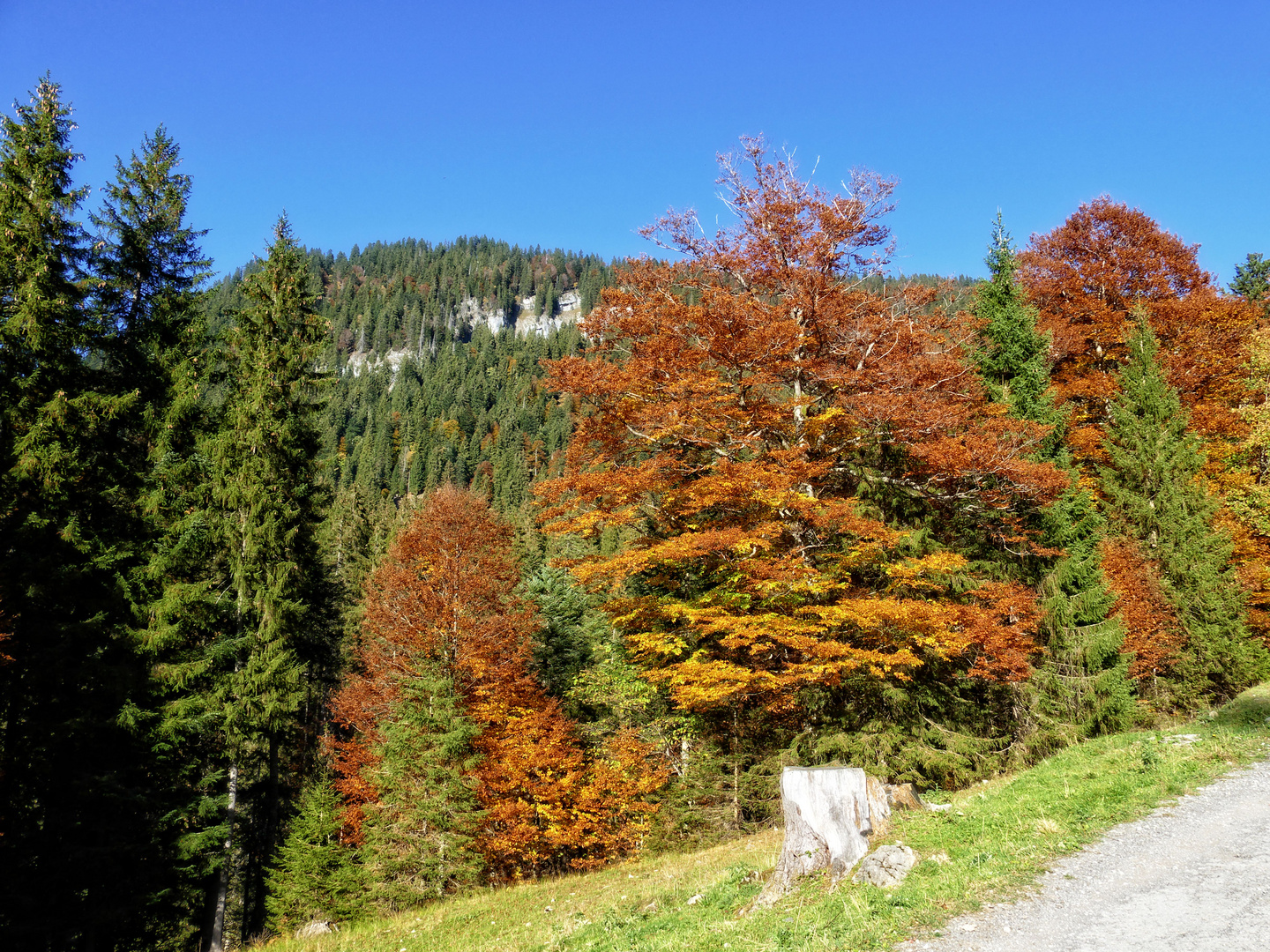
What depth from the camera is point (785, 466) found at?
45.2ft

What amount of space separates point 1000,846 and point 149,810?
15.5 metres

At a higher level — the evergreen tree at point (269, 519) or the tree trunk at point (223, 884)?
the evergreen tree at point (269, 519)

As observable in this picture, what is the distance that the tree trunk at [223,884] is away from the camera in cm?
1580

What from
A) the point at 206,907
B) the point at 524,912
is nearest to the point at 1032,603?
the point at 524,912

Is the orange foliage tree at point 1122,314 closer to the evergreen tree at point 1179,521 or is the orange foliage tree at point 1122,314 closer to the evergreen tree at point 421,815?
the evergreen tree at point 1179,521

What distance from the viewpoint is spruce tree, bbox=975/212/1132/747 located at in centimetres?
1523

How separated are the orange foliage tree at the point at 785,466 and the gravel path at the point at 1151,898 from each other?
231 inches

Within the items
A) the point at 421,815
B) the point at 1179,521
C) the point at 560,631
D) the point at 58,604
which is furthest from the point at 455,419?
the point at 1179,521

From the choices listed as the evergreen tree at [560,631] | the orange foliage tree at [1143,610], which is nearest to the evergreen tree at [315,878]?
the evergreen tree at [560,631]

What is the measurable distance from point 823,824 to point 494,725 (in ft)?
53.7

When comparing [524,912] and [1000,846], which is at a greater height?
[1000,846]

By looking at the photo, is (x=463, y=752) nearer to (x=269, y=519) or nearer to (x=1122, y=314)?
(x=269, y=519)

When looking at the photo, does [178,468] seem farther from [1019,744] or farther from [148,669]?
[1019,744]

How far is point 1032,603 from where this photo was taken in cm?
1580
